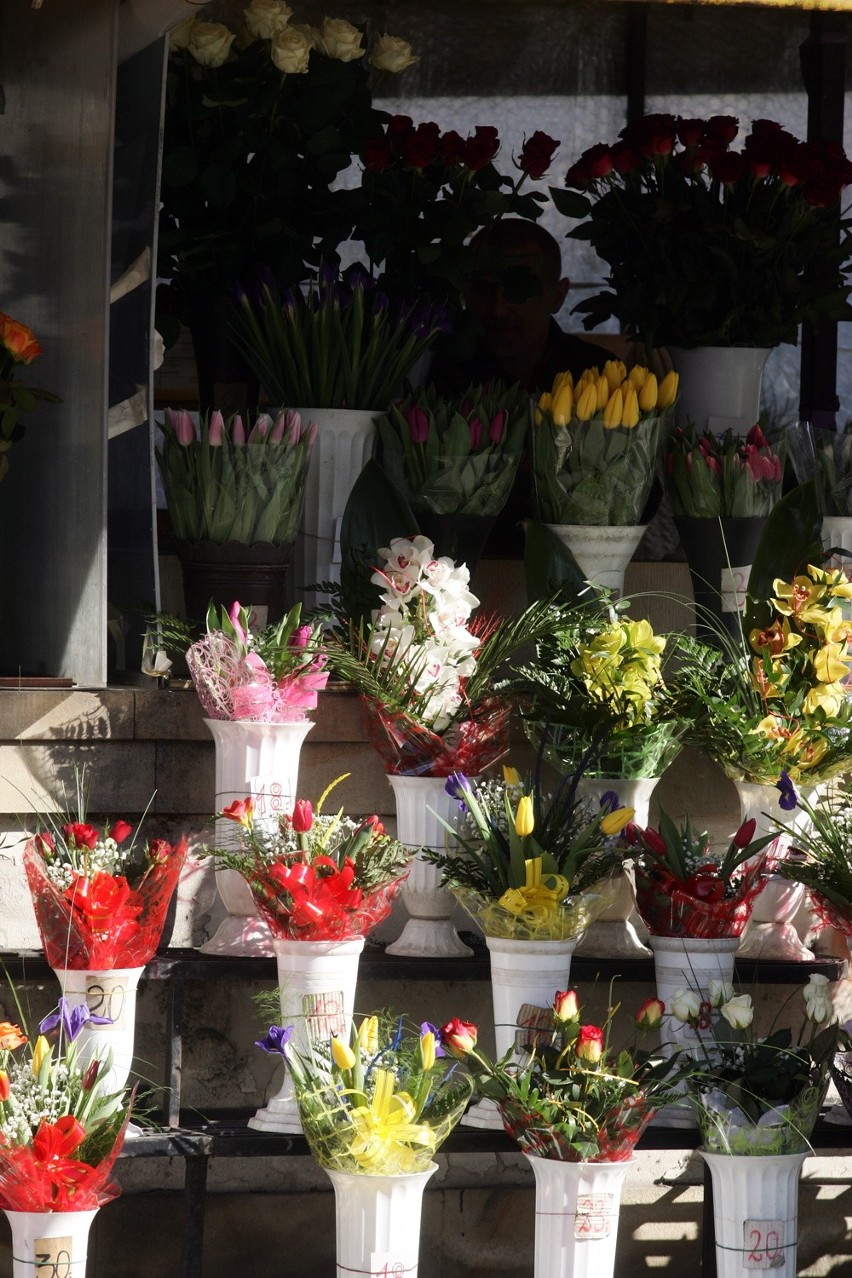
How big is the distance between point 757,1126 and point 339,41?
2.34 m

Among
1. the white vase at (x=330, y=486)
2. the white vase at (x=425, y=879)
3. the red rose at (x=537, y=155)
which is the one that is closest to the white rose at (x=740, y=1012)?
the white vase at (x=425, y=879)

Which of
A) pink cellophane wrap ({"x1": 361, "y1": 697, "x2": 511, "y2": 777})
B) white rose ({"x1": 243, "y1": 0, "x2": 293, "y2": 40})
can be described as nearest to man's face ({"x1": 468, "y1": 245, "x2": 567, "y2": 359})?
white rose ({"x1": 243, "y1": 0, "x2": 293, "y2": 40})

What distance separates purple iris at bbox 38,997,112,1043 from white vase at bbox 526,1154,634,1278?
0.67 meters

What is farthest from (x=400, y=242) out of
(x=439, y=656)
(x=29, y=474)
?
(x=439, y=656)

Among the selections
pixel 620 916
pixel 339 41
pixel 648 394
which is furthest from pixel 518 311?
pixel 620 916

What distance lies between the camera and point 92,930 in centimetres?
270

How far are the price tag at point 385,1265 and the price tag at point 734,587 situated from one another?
144 centimetres

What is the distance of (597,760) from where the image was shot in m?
3.06

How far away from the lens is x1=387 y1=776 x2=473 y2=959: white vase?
3012 millimetres

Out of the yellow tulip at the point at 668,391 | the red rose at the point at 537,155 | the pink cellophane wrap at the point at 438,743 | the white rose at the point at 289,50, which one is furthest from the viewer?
the red rose at the point at 537,155

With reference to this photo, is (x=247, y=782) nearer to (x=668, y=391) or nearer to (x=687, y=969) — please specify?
(x=687, y=969)

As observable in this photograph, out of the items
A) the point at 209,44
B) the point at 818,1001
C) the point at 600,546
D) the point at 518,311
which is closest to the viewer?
the point at 818,1001

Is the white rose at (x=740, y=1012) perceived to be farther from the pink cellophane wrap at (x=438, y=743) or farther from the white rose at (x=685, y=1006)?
the pink cellophane wrap at (x=438, y=743)

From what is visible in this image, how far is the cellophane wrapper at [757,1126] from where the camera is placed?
2.67 metres
